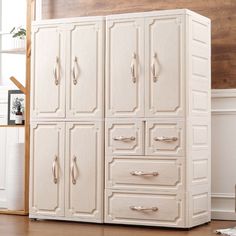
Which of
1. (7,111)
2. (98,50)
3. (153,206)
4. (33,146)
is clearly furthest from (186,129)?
(7,111)

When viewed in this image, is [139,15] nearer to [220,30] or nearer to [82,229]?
[220,30]

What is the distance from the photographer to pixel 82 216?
16.3 ft

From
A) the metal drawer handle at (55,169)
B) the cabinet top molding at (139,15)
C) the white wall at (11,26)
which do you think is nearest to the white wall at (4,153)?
the white wall at (11,26)

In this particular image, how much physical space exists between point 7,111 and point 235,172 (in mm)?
2134

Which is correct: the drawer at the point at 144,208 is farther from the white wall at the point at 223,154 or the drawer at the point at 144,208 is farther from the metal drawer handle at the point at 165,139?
the white wall at the point at 223,154

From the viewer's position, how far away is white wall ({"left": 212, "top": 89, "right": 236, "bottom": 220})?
17.0 ft

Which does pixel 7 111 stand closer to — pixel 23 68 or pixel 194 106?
pixel 23 68

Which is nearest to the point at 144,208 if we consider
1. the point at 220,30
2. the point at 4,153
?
the point at 220,30

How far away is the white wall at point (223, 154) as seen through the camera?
5.19m

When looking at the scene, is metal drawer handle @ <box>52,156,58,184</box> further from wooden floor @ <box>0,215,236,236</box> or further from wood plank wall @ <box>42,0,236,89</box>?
wood plank wall @ <box>42,0,236,89</box>

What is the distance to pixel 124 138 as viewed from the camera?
4852mm

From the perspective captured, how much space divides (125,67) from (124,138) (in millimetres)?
533

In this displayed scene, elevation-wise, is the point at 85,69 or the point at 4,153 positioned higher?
the point at 85,69

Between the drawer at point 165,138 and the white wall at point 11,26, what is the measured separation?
5.69ft
